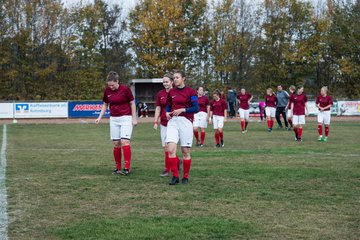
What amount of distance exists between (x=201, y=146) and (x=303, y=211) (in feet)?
34.4

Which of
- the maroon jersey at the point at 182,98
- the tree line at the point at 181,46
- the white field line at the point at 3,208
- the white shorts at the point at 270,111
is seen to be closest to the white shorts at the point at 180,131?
the maroon jersey at the point at 182,98

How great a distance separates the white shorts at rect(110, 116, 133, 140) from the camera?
10.3 metres

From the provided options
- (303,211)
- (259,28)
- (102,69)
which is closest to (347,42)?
(259,28)

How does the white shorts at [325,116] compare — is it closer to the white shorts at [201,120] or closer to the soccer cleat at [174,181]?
the white shorts at [201,120]

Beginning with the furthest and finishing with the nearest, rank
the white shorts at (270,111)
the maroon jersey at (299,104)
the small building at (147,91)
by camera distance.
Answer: the small building at (147,91) < the white shorts at (270,111) < the maroon jersey at (299,104)

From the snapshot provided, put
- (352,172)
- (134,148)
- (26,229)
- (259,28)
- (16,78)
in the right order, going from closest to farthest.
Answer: (26,229), (352,172), (134,148), (16,78), (259,28)

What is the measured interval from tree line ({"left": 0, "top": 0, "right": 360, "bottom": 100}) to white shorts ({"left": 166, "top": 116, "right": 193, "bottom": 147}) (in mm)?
43845

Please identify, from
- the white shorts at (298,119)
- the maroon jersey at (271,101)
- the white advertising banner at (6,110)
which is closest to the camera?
the white shorts at (298,119)

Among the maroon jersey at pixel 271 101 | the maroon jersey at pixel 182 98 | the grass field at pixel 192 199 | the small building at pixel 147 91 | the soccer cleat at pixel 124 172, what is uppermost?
the small building at pixel 147 91

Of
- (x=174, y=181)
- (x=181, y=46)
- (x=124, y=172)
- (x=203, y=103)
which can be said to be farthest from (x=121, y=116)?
(x=181, y=46)

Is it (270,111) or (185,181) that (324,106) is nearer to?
(270,111)

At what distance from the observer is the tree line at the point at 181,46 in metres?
51.5

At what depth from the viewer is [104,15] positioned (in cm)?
5859

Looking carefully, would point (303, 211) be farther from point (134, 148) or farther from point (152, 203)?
point (134, 148)
